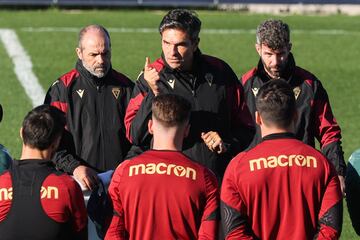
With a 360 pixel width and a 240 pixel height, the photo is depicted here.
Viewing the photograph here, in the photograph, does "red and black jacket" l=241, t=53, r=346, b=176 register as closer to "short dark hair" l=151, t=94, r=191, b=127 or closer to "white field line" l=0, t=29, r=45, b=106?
"short dark hair" l=151, t=94, r=191, b=127

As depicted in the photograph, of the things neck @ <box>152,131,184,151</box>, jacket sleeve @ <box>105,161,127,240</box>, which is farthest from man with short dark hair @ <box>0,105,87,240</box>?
neck @ <box>152,131,184,151</box>

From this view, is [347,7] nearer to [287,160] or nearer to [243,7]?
[243,7]

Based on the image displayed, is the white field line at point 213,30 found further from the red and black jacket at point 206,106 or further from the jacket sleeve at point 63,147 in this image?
the red and black jacket at point 206,106

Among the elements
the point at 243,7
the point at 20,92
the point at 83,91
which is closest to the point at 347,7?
the point at 243,7

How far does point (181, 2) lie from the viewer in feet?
80.3

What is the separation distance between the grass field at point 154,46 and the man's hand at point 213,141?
6.77m

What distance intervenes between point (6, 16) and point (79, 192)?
1774 centimetres

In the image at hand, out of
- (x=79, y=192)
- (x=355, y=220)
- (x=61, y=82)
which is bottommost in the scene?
(x=355, y=220)

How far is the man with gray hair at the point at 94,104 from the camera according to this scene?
7742 mm

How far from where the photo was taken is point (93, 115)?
7.79 meters

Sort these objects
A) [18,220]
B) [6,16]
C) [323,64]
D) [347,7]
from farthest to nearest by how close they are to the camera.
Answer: [347,7] < [6,16] < [323,64] < [18,220]

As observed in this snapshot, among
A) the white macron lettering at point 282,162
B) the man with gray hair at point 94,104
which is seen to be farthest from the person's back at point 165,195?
the man with gray hair at point 94,104

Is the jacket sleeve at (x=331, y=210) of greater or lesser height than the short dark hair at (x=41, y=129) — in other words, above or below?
below

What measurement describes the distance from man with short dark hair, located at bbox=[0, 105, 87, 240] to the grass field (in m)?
7.44
